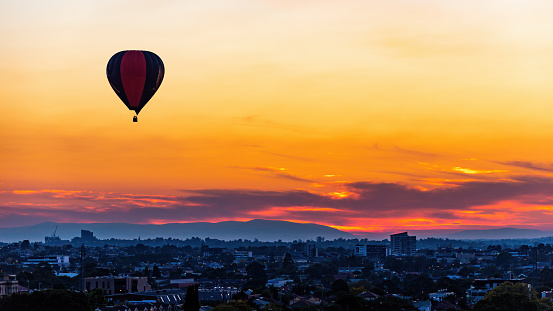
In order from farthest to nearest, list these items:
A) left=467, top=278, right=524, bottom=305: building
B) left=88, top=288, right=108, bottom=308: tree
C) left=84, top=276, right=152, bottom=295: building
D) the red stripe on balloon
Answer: left=467, top=278, right=524, bottom=305: building < left=84, top=276, right=152, bottom=295: building < left=88, top=288, right=108, bottom=308: tree < the red stripe on balloon

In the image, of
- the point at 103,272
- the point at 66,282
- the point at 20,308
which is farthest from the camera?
the point at 66,282

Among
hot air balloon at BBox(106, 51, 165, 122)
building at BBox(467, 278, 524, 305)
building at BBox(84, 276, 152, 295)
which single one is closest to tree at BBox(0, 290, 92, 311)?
hot air balloon at BBox(106, 51, 165, 122)

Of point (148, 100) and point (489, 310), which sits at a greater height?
point (148, 100)

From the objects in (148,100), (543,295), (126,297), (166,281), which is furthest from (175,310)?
(166,281)

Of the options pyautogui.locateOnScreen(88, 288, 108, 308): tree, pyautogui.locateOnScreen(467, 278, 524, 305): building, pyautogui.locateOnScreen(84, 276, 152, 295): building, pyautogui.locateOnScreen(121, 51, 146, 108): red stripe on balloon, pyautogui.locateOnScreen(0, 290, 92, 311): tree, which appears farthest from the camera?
pyautogui.locateOnScreen(467, 278, 524, 305): building

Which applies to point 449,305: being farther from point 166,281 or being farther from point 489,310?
point 166,281

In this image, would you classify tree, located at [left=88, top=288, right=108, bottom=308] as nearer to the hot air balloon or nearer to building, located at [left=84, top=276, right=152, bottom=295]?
building, located at [left=84, top=276, right=152, bottom=295]

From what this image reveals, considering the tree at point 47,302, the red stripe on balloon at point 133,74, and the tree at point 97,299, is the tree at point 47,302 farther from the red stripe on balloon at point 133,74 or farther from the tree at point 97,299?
the tree at point 97,299

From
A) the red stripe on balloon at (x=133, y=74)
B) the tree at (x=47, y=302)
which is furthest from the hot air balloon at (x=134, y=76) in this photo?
the tree at (x=47, y=302)
